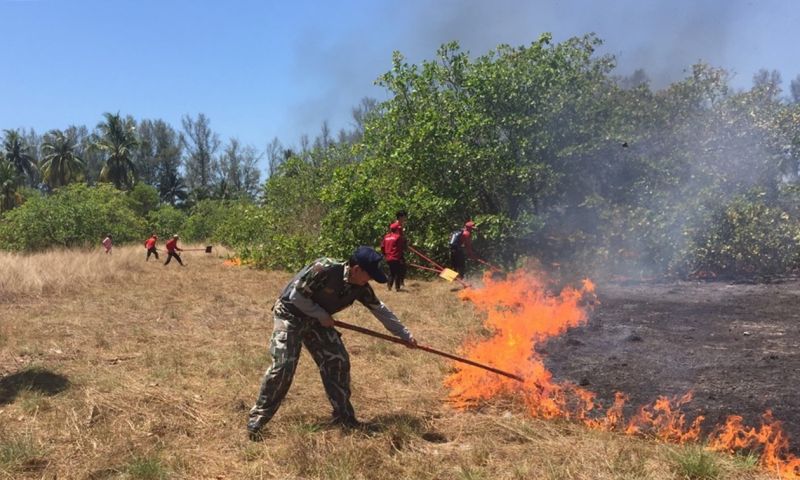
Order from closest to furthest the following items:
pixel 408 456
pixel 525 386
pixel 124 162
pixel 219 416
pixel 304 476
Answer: pixel 304 476
pixel 408 456
pixel 219 416
pixel 525 386
pixel 124 162

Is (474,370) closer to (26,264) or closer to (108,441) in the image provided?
(108,441)

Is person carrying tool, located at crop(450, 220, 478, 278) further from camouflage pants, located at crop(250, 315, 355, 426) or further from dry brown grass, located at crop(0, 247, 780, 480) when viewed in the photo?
camouflage pants, located at crop(250, 315, 355, 426)

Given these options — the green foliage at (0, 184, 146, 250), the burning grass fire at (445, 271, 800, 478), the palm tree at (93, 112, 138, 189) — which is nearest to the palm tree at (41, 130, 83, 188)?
the palm tree at (93, 112, 138, 189)

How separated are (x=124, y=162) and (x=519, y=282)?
139ft

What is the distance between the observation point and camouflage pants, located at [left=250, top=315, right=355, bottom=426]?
4203mm

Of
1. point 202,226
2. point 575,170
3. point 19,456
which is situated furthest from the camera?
point 202,226

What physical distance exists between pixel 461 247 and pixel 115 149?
41.1 meters

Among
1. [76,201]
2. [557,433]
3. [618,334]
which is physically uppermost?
[76,201]

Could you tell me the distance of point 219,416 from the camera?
474cm

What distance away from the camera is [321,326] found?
443 centimetres

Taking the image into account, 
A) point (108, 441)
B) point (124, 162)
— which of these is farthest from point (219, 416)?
point (124, 162)

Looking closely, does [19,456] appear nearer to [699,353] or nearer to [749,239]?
[699,353]

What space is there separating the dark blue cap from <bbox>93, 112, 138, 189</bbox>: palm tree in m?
46.3

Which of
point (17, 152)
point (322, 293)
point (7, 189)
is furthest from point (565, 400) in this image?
point (17, 152)
